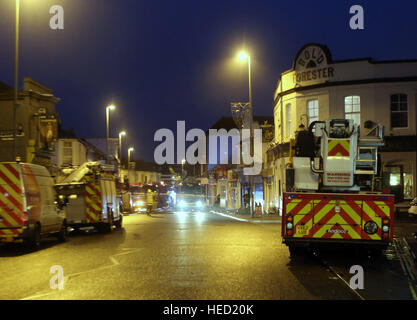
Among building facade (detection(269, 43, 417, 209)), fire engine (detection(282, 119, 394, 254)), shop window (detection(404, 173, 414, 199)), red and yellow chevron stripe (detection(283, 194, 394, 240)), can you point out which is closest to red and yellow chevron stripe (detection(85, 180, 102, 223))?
fire engine (detection(282, 119, 394, 254))

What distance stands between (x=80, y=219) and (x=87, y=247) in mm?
5641

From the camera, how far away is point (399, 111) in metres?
29.3

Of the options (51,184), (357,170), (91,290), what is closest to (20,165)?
(51,184)

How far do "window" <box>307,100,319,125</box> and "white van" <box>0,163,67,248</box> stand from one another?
1933 centimetres

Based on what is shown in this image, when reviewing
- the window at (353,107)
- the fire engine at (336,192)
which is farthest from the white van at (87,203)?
the window at (353,107)

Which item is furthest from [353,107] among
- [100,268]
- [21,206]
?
[100,268]

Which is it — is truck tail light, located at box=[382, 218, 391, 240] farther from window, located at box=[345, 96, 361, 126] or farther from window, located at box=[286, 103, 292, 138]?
window, located at box=[286, 103, 292, 138]

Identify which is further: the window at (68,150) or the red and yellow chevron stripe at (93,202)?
the window at (68,150)

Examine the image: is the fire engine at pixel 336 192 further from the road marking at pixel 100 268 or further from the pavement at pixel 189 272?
the road marking at pixel 100 268

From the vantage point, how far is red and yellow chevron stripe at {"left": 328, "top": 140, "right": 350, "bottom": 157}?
1144 centimetres

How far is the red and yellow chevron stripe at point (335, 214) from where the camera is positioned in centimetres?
1077

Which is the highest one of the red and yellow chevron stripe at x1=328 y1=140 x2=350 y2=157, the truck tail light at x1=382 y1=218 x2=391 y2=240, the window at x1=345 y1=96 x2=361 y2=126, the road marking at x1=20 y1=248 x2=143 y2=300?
→ the window at x1=345 y1=96 x2=361 y2=126

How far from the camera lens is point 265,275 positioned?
9961 millimetres

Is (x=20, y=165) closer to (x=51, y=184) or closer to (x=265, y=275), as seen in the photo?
(x=51, y=184)
